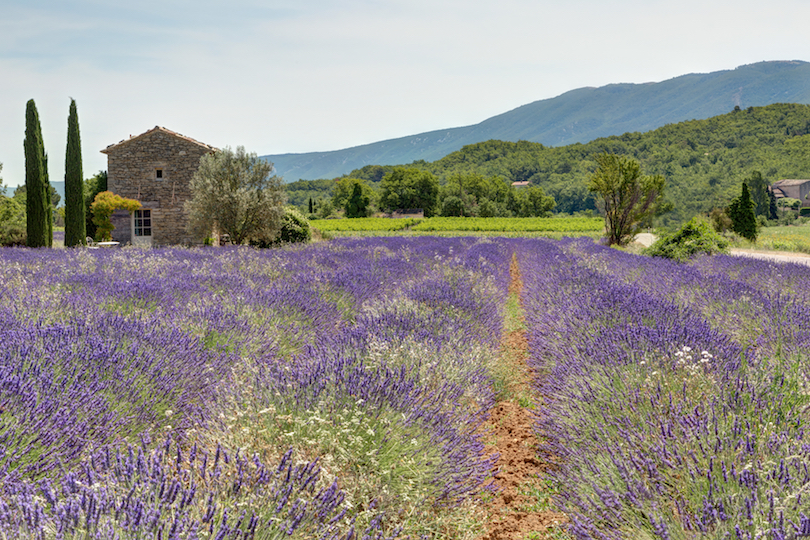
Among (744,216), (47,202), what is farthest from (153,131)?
(744,216)

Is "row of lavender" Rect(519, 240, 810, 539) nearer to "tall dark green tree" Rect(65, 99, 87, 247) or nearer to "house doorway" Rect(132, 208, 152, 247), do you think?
"tall dark green tree" Rect(65, 99, 87, 247)

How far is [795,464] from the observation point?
174 cm

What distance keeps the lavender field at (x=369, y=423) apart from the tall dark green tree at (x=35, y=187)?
47.6ft

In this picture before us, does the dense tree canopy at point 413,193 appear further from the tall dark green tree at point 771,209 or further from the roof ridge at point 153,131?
the roof ridge at point 153,131

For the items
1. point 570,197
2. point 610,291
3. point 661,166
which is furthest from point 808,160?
point 610,291

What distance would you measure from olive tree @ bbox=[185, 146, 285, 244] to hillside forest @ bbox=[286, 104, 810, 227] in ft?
134

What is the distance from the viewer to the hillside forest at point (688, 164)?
60594 mm

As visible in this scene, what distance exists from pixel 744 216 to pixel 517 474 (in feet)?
85.6

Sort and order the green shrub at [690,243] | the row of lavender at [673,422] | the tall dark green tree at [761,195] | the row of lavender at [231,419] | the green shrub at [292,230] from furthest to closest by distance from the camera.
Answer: the tall dark green tree at [761,195] → the green shrub at [292,230] → the green shrub at [690,243] → the row of lavender at [673,422] → the row of lavender at [231,419]

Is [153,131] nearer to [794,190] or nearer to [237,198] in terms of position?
[237,198]

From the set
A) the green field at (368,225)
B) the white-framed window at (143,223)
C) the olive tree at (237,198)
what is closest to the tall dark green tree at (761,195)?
the green field at (368,225)

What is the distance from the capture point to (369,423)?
2244 millimetres

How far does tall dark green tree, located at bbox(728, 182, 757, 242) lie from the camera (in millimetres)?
22595

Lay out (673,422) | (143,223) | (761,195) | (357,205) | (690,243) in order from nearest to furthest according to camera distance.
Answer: (673,422), (690,243), (143,223), (761,195), (357,205)
